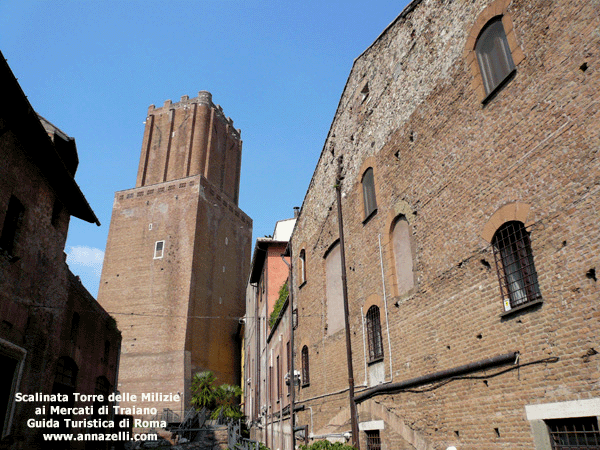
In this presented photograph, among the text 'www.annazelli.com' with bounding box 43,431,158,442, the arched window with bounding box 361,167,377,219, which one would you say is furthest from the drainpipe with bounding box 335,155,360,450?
the text 'www.annazelli.com' with bounding box 43,431,158,442

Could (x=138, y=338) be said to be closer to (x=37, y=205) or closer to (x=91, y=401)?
(x=91, y=401)

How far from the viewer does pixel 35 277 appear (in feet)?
34.4

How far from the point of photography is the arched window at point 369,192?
10.9m

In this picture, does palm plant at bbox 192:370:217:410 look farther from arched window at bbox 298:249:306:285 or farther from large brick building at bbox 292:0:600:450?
large brick building at bbox 292:0:600:450

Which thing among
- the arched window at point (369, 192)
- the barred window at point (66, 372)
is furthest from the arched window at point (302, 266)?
the barred window at point (66, 372)

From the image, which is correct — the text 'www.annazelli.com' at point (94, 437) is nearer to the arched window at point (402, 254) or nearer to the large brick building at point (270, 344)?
the large brick building at point (270, 344)

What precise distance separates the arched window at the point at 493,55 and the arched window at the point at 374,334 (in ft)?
17.4

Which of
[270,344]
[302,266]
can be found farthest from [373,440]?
[270,344]

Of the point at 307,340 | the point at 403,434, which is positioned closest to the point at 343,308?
the point at 307,340

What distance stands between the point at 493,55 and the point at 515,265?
10.7 ft

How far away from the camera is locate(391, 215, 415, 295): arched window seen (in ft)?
29.7

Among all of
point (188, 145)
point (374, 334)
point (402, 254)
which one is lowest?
point (374, 334)

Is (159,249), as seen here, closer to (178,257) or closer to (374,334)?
(178,257)

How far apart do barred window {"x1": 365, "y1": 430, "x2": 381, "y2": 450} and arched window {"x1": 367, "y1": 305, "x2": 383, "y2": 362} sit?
146 cm
